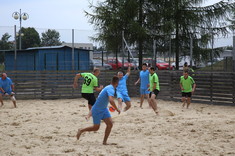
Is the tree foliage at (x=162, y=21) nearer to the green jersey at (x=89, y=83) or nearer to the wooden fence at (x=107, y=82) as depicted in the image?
the wooden fence at (x=107, y=82)

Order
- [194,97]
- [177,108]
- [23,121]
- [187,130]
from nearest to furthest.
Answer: [187,130]
[23,121]
[177,108]
[194,97]

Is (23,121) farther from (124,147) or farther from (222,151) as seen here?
(222,151)

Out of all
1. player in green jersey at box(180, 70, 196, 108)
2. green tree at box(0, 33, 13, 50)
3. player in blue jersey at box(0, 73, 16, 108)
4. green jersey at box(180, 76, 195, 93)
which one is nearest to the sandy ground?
player in green jersey at box(180, 70, 196, 108)

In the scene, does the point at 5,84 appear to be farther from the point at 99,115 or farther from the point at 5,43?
the point at 99,115

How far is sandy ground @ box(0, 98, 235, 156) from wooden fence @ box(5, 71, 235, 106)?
1967mm

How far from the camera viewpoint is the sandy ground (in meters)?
7.57

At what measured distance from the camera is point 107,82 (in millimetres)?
20141

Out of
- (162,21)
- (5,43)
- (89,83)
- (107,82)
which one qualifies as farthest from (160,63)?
(89,83)

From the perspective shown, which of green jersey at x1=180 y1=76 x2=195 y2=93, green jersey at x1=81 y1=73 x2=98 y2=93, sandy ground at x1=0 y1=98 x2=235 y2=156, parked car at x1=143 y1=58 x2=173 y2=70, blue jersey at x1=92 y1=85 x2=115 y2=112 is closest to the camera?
sandy ground at x1=0 y1=98 x2=235 y2=156

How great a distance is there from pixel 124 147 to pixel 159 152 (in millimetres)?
798

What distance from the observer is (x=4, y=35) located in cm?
1872

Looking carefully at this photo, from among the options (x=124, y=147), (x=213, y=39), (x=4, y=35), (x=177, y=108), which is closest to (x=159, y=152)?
(x=124, y=147)

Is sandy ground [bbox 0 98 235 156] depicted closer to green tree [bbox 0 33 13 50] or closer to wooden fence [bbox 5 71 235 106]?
wooden fence [bbox 5 71 235 106]

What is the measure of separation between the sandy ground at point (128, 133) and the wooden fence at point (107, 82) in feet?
6.45
